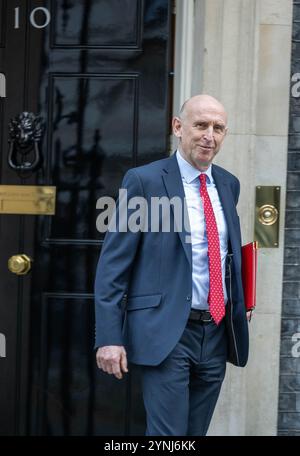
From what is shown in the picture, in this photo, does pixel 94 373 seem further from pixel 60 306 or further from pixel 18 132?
pixel 18 132

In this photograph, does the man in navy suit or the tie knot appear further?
the tie knot

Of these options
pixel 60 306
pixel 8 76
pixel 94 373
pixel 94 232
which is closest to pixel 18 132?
pixel 8 76

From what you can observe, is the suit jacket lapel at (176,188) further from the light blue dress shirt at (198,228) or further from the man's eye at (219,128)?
the man's eye at (219,128)

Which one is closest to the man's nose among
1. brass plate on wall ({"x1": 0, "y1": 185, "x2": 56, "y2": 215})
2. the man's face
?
the man's face

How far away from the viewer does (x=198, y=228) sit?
10.5 ft

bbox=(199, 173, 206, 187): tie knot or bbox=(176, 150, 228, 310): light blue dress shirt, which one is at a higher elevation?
bbox=(199, 173, 206, 187): tie knot

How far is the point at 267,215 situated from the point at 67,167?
1.09 m

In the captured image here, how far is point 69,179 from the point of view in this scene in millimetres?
4418

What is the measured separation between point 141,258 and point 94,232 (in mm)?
1259

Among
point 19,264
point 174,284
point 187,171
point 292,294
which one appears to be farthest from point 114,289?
point 292,294

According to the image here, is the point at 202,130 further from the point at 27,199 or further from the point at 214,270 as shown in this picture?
the point at 27,199

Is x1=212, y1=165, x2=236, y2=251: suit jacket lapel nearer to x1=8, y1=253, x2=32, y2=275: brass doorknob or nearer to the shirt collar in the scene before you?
the shirt collar

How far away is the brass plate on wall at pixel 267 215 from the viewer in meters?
4.26

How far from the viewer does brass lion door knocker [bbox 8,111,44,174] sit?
439cm
